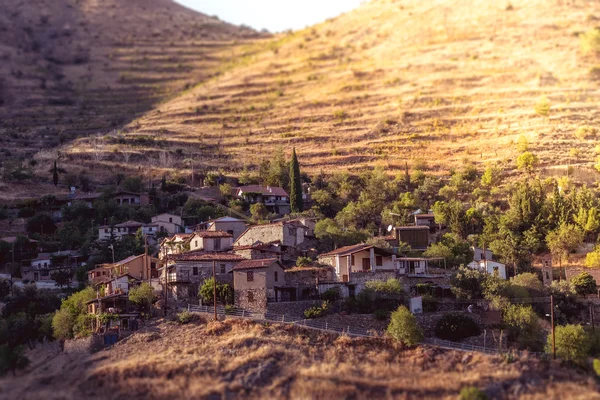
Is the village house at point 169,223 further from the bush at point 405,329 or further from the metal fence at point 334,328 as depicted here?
the bush at point 405,329

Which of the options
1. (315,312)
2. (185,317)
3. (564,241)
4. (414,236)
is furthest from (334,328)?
(564,241)

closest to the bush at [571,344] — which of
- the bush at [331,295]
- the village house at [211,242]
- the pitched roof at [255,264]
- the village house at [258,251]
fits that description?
the bush at [331,295]

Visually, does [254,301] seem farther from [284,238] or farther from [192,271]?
[284,238]

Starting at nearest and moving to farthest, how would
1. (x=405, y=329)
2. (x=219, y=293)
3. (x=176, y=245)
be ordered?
1. (x=405, y=329)
2. (x=219, y=293)
3. (x=176, y=245)

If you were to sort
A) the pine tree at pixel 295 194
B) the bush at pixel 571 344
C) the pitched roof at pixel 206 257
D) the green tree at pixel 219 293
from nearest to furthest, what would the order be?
the bush at pixel 571 344
the green tree at pixel 219 293
the pitched roof at pixel 206 257
the pine tree at pixel 295 194

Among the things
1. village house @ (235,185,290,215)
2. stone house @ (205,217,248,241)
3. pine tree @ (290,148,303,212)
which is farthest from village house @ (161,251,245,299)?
village house @ (235,185,290,215)
